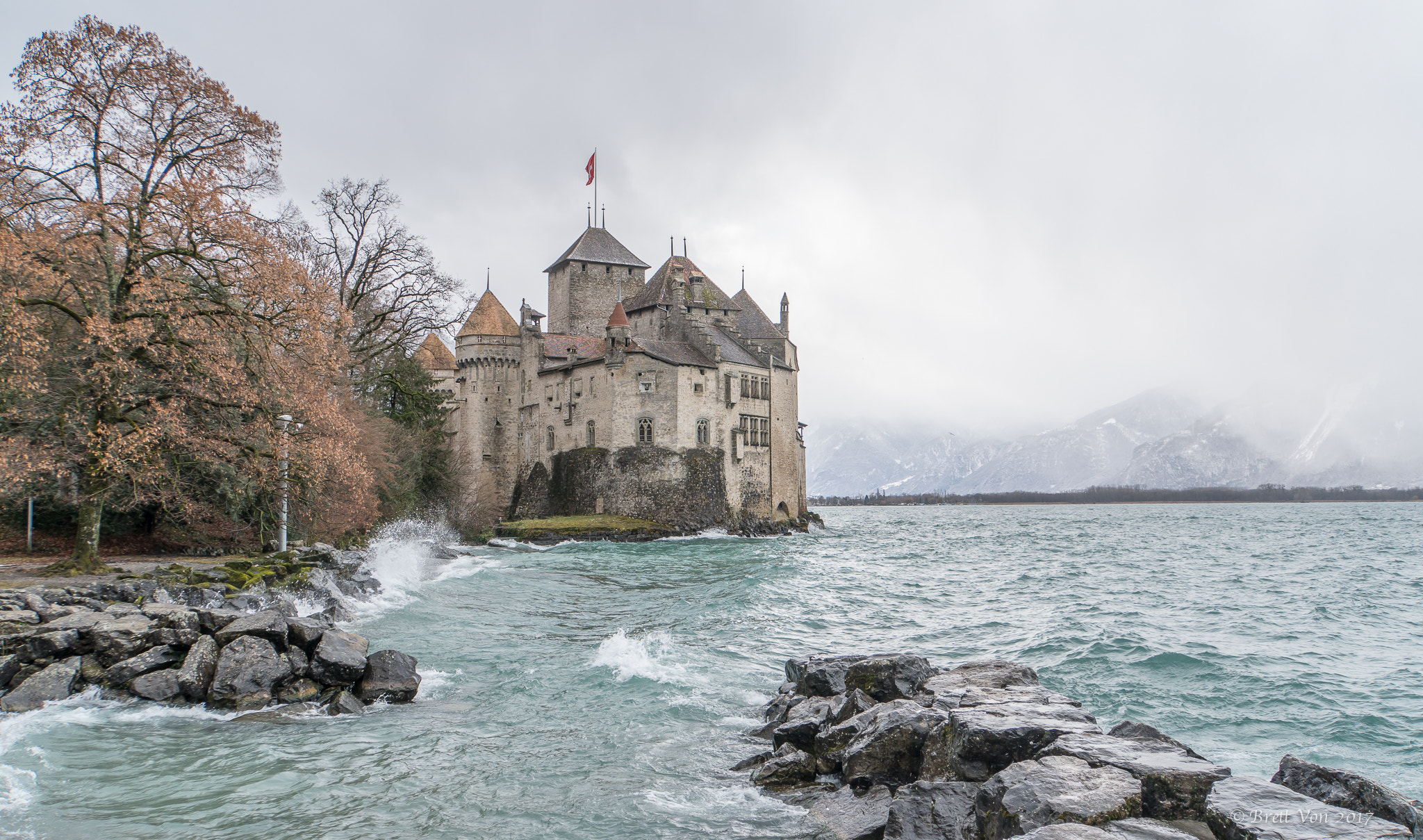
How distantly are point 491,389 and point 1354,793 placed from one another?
61.5 metres

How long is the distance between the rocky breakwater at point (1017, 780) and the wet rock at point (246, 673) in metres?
6.34

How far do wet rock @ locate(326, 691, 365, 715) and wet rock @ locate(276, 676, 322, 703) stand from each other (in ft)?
1.14

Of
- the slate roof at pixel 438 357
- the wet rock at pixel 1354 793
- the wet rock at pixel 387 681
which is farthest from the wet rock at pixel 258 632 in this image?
the slate roof at pixel 438 357

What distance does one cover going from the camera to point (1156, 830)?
234 inches

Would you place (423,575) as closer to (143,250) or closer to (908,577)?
(143,250)

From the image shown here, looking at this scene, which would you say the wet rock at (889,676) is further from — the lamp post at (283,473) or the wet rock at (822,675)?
the lamp post at (283,473)

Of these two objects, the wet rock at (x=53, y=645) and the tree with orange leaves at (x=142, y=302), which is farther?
the tree with orange leaves at (x=142, y=302)

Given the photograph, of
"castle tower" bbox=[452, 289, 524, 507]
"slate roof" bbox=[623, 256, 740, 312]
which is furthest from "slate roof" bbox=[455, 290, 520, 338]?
"slate roof" bbox=[623, 256, 740, 312]

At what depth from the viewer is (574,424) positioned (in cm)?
6047

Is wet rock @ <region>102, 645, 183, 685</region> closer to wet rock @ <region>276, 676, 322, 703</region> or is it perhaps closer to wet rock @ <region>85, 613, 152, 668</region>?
wet rock @ <region>85, 613, 152, 668</region>

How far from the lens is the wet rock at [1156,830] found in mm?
5824

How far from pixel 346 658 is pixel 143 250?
35.0 feet

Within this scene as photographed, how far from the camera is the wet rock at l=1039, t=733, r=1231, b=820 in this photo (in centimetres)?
647

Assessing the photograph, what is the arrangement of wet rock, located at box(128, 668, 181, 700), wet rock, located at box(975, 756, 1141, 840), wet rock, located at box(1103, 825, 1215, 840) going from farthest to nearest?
wet rock, located at box(128, 668, 181, 700) < wet rock, located at box(975, 756, 1141, 840) < wet rock, located at box(1103, 825, 1215, 840)
